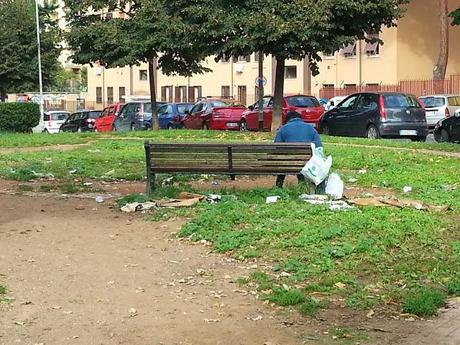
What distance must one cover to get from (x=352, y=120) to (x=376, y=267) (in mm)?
16864

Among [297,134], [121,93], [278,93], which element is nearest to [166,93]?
[121,93]

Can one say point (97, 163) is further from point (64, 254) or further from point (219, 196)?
point (64, 254)

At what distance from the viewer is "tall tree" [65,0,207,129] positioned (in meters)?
24.2

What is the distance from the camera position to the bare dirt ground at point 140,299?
5.31 m

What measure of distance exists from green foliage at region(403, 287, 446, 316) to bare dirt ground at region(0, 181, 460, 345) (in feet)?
0.38

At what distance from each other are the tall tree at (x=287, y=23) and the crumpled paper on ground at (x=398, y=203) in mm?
11491

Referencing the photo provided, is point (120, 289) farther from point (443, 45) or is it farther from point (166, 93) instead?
point (166, 93)

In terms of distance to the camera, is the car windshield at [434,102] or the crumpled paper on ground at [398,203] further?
the car windshield at [434,102]

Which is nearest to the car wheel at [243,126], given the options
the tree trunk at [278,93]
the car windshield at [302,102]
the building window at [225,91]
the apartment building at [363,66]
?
the car windshield at [302,102]

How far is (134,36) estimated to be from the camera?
86.6 feet

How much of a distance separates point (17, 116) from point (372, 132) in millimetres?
12417

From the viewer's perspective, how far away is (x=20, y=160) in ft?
53.4

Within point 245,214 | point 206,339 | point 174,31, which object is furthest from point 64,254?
point 174,31

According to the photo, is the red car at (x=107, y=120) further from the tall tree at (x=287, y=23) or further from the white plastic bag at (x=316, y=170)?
the white plastic bag at (x=316, y=170)
